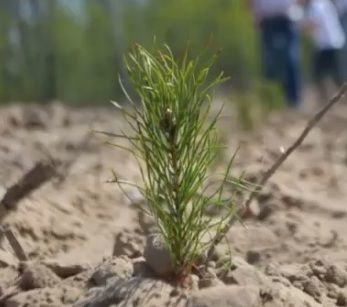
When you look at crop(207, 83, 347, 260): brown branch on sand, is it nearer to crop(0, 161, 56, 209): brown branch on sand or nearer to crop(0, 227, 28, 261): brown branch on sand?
crop(0, 227, 28, 261): brown branch on sand

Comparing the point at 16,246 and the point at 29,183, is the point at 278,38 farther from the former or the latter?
the point at 16,246

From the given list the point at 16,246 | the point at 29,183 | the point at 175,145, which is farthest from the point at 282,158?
the point at 29,183

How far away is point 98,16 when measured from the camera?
55.4ft

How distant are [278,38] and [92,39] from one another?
8.94 m

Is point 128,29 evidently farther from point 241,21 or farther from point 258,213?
point 258,213

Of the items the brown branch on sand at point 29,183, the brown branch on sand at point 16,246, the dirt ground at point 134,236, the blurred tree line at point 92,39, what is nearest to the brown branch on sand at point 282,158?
the dirt ground at point 134,236

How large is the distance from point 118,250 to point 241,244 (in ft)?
→ 1.64

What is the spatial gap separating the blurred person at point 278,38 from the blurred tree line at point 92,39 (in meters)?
2.26

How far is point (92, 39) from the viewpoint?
16734mm

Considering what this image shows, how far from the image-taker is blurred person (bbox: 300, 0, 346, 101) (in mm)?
8992

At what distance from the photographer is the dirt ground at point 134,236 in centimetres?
214

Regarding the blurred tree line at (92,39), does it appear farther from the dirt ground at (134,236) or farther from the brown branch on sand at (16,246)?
the brown branch on sand at (16,246)

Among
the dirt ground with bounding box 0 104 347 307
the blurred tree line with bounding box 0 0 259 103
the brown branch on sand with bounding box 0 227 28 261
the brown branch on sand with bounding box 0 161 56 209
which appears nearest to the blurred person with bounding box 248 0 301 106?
the dirt ground with bounding box 0 104 347 307

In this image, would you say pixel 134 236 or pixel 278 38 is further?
pixel 278 38
